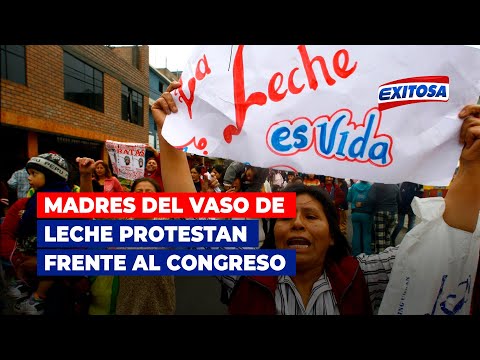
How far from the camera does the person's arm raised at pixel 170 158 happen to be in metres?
1.32

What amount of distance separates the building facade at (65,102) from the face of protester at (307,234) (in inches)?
161

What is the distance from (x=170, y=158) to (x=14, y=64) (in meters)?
5.38

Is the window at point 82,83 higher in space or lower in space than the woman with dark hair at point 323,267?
higher

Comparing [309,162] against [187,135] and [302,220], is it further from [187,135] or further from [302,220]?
[187,135]

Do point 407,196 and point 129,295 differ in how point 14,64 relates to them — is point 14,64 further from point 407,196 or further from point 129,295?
point 407,196

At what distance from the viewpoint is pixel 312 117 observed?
4.06 feet

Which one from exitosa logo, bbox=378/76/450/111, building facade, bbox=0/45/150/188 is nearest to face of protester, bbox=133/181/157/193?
exitosa logo, bbox=378/76/450/111

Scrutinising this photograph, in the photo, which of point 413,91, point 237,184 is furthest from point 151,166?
point 413,91

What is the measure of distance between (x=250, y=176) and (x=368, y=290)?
192 cm

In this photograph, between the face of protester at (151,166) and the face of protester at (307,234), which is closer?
the face of protester at (307,234)

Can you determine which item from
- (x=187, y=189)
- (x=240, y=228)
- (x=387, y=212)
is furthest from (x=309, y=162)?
(x=387, y=212)

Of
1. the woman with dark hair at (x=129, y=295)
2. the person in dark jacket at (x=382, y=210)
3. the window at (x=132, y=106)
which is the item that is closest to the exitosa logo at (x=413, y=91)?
the woman with dark hair at (x=129, y=295)
